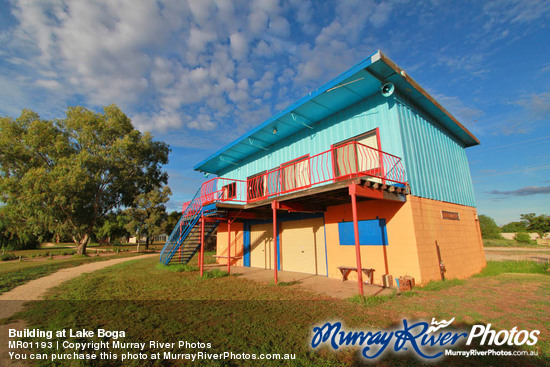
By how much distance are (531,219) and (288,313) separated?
67.3m

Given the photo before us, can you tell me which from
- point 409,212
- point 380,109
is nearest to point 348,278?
point 409,212

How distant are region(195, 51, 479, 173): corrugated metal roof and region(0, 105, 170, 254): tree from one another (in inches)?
685

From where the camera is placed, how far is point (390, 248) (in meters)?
7.87

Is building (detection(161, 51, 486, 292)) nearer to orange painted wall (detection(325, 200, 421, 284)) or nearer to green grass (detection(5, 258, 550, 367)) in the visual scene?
orange painted wall (detection(325, 200, 421, 284))

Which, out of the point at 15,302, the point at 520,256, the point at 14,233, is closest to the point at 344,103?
the point at 15,302

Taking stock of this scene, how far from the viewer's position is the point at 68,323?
5070 mm

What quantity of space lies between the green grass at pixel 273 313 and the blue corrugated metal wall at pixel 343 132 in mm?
4695

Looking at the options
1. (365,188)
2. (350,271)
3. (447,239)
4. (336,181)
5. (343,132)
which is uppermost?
(343,132)

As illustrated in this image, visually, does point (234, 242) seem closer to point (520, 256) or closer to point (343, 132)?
point (343, 132)

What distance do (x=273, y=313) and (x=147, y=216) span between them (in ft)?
113

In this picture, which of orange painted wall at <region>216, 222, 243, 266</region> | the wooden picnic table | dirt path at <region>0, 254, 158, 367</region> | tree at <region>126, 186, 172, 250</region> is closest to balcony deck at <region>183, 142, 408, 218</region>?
the wooden picnic table

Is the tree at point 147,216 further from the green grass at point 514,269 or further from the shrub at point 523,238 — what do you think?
the shrub at point 523,238

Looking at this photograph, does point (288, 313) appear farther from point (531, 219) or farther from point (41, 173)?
point (531, 219)

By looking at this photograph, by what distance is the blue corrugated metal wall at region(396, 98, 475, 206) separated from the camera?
8.39 meters
